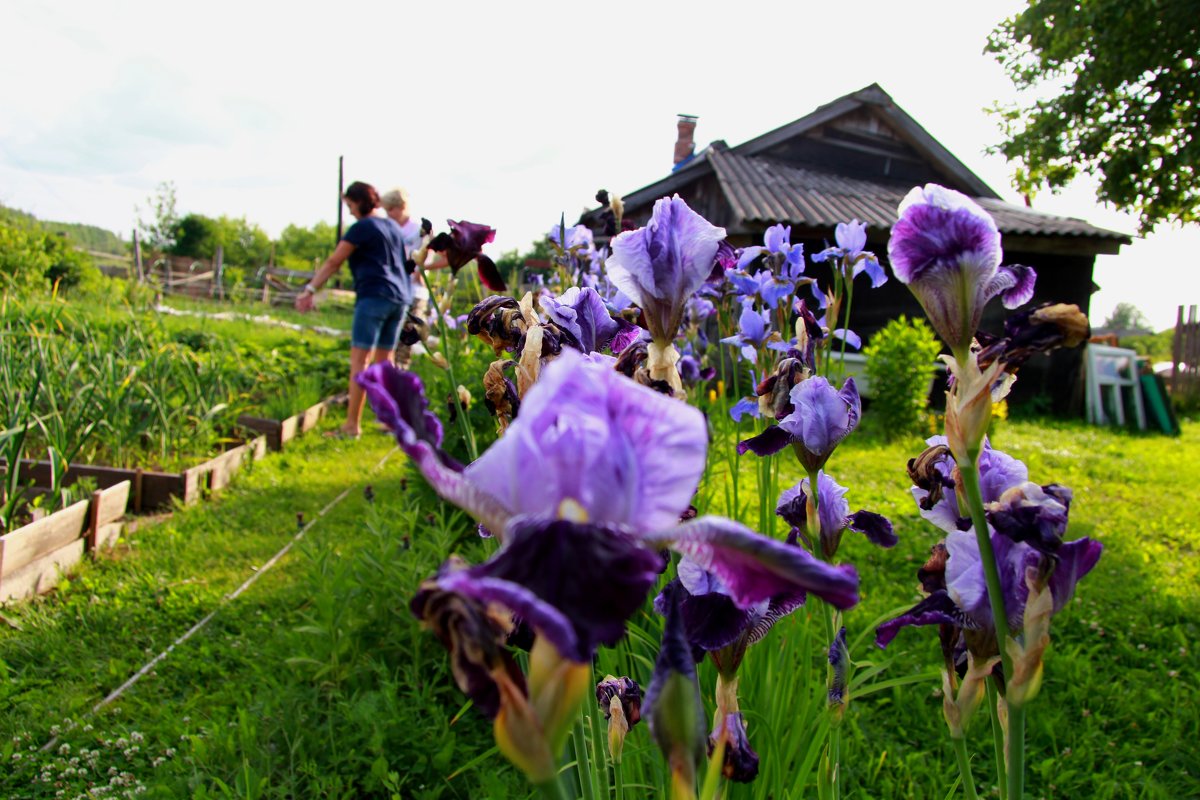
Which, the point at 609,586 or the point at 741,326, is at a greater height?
the point at 741,326

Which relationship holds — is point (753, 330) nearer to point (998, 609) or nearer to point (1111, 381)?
point (998, 609)

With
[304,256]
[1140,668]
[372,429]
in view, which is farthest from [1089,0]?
[304,256]

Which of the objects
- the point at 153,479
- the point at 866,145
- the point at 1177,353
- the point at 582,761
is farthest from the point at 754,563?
the point at 1177,353

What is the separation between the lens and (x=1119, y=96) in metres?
7.80

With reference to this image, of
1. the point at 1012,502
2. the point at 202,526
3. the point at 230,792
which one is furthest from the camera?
the point at 202,526

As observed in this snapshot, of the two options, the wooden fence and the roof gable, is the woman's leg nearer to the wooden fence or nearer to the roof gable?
the roof gable

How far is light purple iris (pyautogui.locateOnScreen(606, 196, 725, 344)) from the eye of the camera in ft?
2.93

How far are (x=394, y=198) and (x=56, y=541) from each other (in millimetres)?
3545

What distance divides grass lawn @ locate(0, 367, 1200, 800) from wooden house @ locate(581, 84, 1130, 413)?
529cm

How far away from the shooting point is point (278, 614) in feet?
10.2

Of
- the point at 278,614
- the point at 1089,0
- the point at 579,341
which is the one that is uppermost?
the point at 1089,0

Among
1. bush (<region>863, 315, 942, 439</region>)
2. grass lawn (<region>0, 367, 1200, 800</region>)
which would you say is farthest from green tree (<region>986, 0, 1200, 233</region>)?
grass lawn (<region>0, 367, 1200, 800</region>)

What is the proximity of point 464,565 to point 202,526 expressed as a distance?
13.4 feet

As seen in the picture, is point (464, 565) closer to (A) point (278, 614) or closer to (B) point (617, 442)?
(B) point (617, 442)
